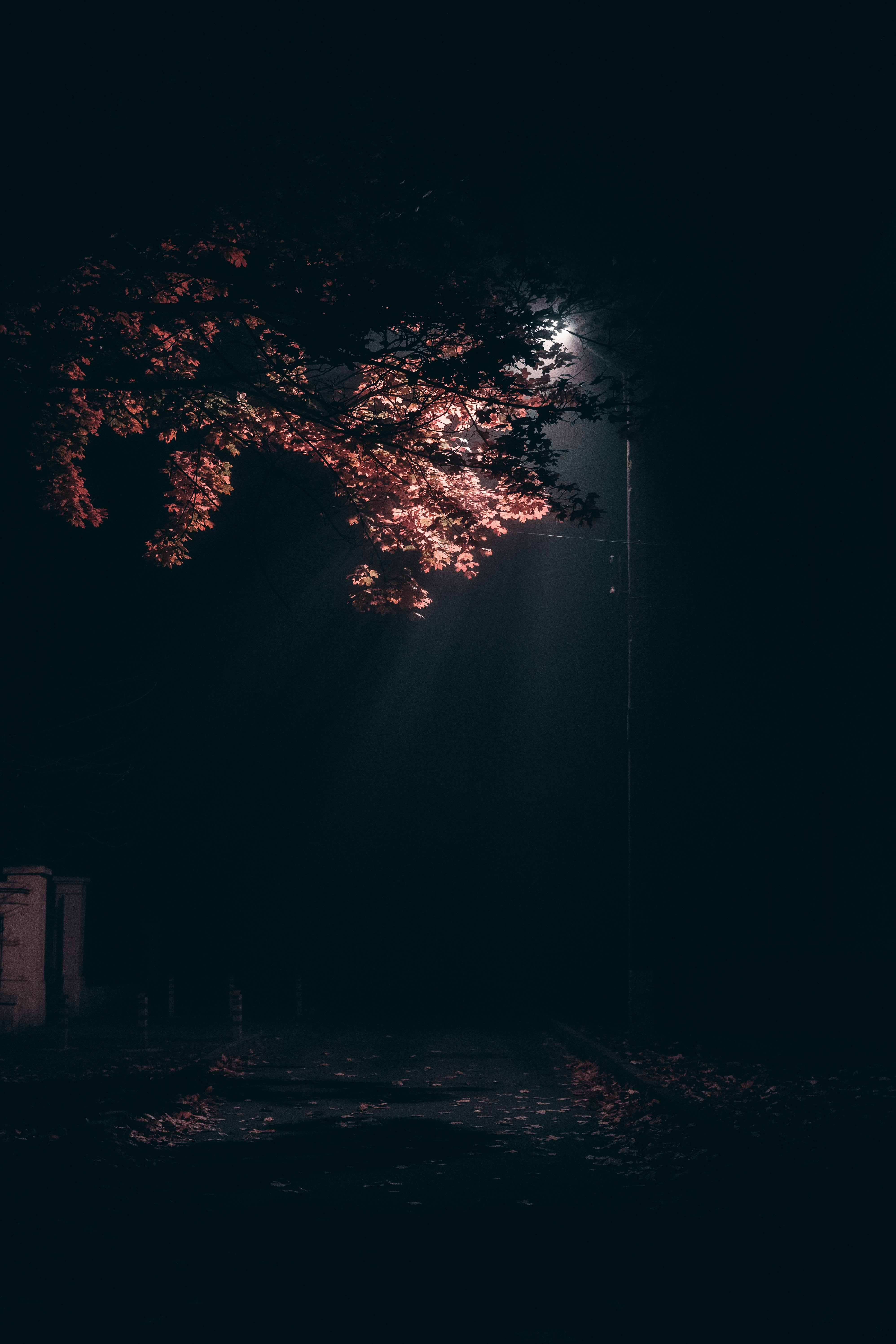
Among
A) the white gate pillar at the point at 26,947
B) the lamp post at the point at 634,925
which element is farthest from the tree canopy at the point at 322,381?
the white gate pillar at the point at 26,947

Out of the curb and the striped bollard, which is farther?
the striped bollard

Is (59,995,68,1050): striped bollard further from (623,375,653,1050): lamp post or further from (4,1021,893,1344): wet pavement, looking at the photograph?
(623,375,653,1050): lamp post

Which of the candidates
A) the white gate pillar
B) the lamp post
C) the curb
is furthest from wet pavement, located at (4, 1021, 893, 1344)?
the white gate pillar

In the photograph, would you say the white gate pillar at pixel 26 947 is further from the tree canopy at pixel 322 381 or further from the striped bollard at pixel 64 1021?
the tree canopy at pixel 322 381

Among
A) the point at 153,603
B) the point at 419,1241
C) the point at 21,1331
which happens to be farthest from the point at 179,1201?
the point at 153,603

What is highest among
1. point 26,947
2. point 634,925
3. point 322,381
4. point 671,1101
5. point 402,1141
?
point 322,381

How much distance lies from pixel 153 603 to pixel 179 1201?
63.8ft

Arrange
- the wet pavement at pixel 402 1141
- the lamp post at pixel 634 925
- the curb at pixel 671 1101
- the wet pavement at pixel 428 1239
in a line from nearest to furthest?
1. the wet pavement at pixel 428 1239
2. the wet pavement at pixel 402 1141
3. the curb at pixel 671 1101
4. the lamp post at pixel 634 925

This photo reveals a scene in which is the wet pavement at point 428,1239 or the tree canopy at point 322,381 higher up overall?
the tree canopy at point 322,381

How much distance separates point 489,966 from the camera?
1540 inches

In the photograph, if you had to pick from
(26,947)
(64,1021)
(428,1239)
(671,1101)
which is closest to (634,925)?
(671,1101)

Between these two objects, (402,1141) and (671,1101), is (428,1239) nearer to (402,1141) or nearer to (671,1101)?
(402,1141)

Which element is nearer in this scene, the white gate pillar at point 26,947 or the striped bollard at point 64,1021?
the striped bollard at point 64,1021

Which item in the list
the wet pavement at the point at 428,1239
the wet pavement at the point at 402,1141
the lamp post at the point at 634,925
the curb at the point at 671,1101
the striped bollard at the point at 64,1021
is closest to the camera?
the wet pavement at the point at 428,1239
